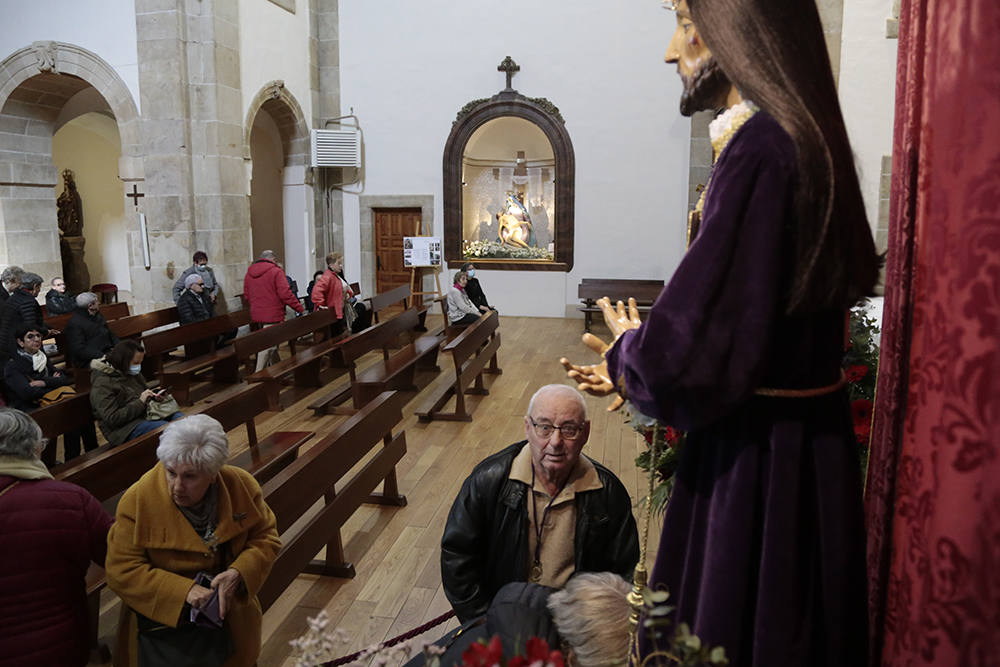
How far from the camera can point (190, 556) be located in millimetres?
2613

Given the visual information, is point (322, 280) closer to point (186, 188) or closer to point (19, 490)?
point (186, 188)

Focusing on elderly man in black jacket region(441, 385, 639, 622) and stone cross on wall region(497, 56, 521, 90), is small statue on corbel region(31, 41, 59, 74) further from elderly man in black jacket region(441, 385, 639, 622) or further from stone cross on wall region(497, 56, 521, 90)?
elderly man in black jacket region(441, 385, 639, 622)

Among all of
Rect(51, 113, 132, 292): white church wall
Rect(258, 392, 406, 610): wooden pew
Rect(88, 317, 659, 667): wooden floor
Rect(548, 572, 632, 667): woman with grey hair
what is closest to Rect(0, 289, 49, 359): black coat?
Rect(88, 317, 659, 667): wooden floor

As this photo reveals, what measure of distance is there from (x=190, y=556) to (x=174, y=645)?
0.31m

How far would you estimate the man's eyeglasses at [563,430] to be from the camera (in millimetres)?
2416

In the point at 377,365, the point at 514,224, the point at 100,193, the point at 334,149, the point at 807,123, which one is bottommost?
the point at 377,365

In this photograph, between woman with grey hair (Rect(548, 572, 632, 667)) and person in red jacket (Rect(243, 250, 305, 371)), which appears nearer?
woman with grey hair (Rect(548, 572, 632, 667))

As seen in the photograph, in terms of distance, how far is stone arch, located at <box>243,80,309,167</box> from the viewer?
1135 cm

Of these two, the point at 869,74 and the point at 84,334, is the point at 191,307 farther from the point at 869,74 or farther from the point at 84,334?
the point at 869,74

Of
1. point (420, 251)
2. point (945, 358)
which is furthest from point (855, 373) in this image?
point (420, 251)

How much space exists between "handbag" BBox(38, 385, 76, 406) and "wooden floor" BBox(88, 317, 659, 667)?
4.08 feet

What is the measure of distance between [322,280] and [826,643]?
8.21m

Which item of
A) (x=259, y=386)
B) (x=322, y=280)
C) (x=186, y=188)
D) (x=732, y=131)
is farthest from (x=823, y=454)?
(x=186, y=188)

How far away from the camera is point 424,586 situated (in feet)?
12.7
